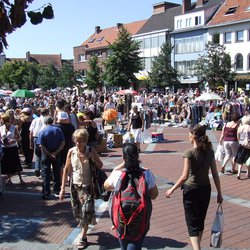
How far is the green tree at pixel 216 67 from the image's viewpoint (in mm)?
39906

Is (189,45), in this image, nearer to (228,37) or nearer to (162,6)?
(228,37)

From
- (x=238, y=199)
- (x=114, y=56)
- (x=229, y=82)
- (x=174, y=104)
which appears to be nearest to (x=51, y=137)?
(x=238, y=199)

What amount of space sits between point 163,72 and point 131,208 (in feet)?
148

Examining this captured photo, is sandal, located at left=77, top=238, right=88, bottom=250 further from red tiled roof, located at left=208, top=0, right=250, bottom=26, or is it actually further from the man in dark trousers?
red tiled roof, located at left=208, top=0, right=250, bottom=26

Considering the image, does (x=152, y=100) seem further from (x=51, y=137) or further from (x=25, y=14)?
(x=25, y=14)

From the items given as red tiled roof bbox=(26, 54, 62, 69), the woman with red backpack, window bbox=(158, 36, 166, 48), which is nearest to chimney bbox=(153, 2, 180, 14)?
window bbox=(158, 36, 166, 48)

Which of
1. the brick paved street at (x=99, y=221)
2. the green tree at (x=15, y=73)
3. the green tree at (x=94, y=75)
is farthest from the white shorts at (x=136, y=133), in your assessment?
the green tree at (x=15, y=73)

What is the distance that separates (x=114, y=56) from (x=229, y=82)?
41.0ft

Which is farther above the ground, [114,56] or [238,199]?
[114,56]

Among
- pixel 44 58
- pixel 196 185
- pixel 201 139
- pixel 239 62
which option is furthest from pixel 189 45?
pixel 44 58

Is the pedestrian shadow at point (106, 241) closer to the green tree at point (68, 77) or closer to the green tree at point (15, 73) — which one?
the green tree at point (68, 77)

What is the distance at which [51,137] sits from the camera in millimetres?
7859

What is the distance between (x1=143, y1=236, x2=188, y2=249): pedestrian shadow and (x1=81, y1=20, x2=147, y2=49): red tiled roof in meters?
59.7

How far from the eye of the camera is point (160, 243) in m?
5.66
